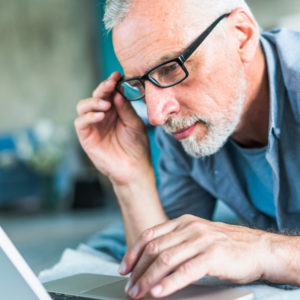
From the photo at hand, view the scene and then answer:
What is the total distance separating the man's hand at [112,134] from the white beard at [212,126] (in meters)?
0.23

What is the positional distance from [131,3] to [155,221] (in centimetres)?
61

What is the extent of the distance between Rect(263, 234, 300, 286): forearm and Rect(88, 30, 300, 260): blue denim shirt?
1.23ft

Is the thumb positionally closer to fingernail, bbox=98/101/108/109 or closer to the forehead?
fingernail, bbox=98/101/108/109

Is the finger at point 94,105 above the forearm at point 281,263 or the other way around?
above

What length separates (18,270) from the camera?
671 mm

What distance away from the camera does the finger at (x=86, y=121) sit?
4.82 feet

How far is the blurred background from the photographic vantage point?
630 centimetres

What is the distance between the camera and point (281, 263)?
826mm

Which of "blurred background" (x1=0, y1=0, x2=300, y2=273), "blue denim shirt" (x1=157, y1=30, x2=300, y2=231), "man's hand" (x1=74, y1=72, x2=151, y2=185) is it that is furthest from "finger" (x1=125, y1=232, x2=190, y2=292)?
"blurred background" (x1=0, y1=0, x2=300, y2=273)

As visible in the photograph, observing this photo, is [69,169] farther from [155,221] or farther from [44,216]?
[155,221]

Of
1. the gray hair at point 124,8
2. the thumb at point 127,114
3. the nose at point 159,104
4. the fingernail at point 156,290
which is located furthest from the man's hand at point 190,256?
the thumb at point 127,114

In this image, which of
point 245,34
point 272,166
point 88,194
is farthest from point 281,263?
point 88,194

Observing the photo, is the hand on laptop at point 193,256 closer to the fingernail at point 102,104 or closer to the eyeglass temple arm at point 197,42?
the eyeglass temple arm at point 197,42

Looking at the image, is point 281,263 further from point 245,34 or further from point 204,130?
point 245,34
